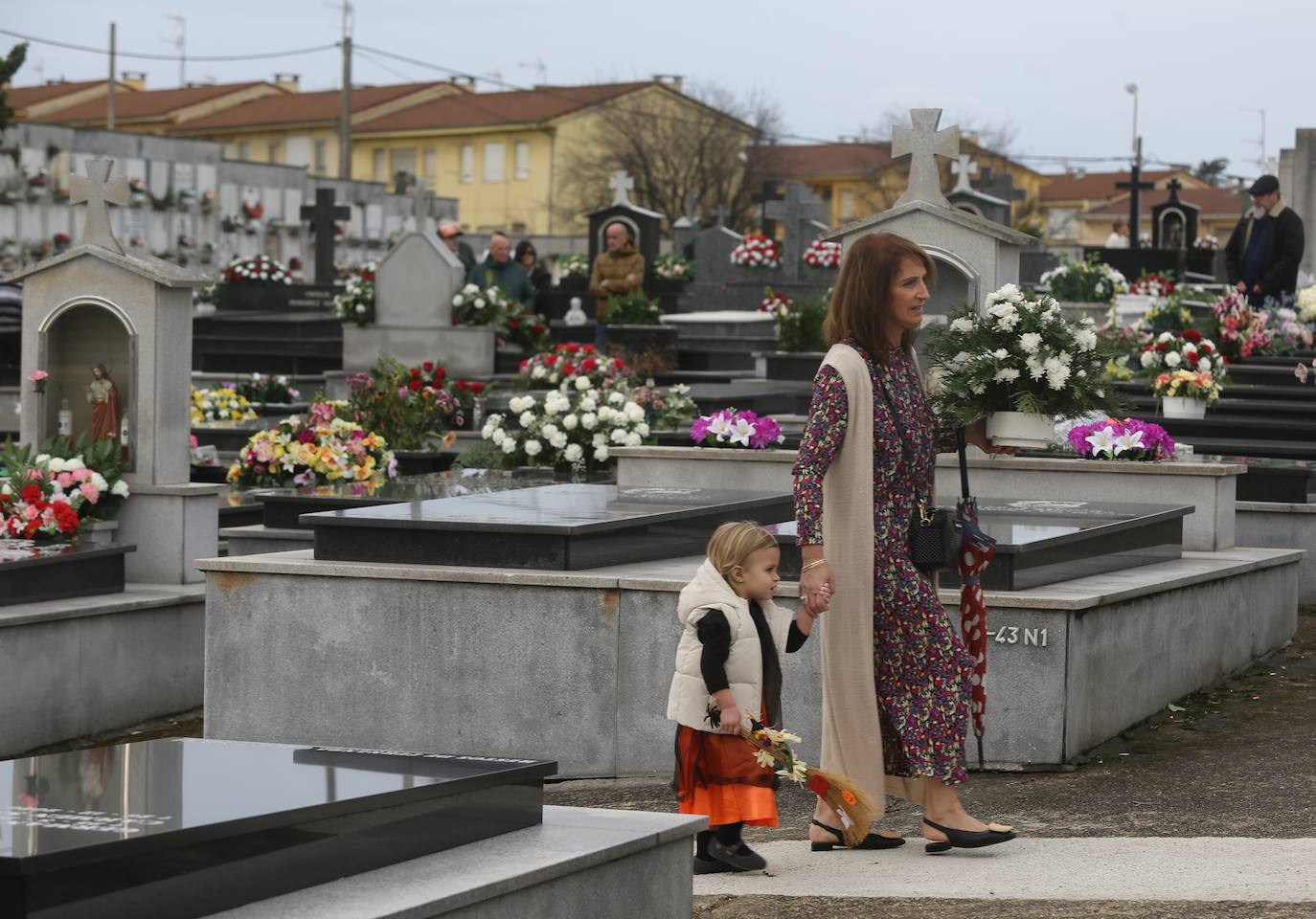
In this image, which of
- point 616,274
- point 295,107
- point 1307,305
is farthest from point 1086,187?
point 1307,305

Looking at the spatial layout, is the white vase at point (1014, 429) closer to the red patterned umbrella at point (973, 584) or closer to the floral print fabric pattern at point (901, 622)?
the red patterned umbrella at point (973, 584)

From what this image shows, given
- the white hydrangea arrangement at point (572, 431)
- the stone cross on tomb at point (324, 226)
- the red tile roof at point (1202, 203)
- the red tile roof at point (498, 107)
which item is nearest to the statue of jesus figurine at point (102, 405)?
the white hydrangea arrangement at point (572, 431)

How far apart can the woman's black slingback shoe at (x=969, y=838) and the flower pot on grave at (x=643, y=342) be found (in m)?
16.1

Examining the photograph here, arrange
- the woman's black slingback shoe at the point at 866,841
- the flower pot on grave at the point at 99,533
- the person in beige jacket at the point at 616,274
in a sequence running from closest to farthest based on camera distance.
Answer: the woman's black slingback shoe at the point at 866,841
the flower pot on grave at the point at 99,533
the person in beige jacket at the point at 616,274

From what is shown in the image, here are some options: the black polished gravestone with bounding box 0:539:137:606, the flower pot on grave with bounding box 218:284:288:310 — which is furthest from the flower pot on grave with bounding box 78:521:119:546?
the flower pot on grave with bounding box 218:284:288:310

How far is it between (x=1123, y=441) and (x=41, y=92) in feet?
274

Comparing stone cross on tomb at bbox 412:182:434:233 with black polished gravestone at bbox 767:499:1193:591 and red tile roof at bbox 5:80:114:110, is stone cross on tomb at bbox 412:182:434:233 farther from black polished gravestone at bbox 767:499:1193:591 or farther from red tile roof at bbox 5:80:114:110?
red tile roof at bbox 5:80:114:110

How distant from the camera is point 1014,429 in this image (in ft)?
22.2

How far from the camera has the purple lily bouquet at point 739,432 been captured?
441 inches

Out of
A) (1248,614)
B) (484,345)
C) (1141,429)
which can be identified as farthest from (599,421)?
(484,345)

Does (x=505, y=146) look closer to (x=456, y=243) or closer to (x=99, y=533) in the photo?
(x=456, y=243)

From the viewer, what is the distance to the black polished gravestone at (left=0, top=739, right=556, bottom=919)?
147 inches

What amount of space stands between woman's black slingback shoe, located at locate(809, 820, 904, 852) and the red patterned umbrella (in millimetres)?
429

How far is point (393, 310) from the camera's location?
72.8 feet
